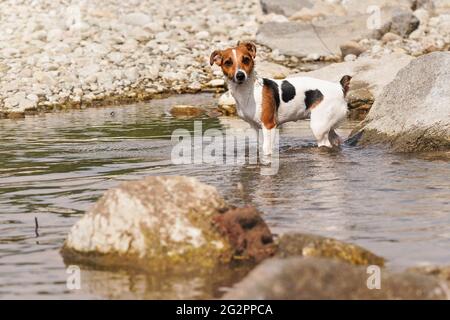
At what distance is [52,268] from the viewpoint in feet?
23.4

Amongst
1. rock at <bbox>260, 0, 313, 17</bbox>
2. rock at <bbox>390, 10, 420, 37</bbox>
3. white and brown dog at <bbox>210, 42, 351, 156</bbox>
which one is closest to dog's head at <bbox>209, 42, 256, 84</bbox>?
white and brown dog at <bbox>210, 42, 351, 156</bbox>

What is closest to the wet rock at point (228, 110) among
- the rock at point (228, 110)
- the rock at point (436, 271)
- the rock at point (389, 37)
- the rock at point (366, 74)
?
the rock at point (228, 110)

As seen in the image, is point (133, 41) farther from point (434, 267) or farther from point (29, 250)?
point (434, 267)

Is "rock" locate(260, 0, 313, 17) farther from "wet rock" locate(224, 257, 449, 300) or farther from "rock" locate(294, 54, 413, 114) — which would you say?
"wet rock" locate(224, 257, 449, 300)

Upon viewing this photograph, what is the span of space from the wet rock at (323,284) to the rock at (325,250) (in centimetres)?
80

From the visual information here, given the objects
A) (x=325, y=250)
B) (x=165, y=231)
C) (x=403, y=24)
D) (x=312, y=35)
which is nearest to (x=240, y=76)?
(x=165, y=231)

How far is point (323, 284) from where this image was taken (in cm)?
557

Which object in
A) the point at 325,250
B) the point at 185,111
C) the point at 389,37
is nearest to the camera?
the point at 325,250

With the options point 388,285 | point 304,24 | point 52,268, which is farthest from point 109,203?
point 304,24

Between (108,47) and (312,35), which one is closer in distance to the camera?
(108,47)

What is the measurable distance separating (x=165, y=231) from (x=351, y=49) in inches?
701

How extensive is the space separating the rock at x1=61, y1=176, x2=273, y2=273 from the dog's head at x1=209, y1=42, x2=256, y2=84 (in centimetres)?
507

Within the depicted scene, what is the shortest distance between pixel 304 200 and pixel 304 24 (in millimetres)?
17305

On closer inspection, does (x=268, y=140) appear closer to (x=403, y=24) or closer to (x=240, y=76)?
(x=240, y=76)
